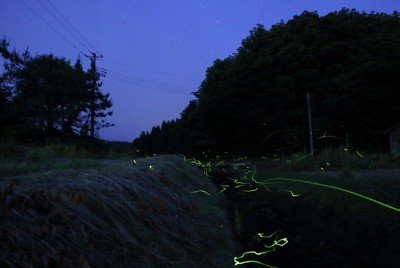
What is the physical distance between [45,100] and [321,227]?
106ft

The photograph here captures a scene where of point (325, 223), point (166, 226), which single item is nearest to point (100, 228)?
point (166, 226)

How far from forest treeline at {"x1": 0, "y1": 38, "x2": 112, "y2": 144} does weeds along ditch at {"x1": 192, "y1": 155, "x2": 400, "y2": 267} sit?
27468mm

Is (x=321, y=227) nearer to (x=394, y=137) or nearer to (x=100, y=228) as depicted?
(x=100, y=228)

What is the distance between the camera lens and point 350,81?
3108 cm

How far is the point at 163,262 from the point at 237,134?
36.9 meters

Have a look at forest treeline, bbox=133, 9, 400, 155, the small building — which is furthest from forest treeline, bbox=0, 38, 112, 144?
the small building

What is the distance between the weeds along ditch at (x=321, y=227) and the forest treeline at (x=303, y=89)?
2272 centimetres

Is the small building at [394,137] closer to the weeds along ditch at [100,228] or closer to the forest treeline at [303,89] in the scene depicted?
the forest treeline at [303,89]

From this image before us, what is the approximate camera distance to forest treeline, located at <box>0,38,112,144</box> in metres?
32.7

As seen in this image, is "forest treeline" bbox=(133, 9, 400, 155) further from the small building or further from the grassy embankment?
the grassy embankment

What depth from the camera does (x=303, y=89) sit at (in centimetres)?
3416

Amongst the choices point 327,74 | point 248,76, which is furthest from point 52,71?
point 327,74

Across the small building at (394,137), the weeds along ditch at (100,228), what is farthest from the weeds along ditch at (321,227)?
the small building at (394,137)

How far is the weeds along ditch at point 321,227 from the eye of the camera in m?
4.77
